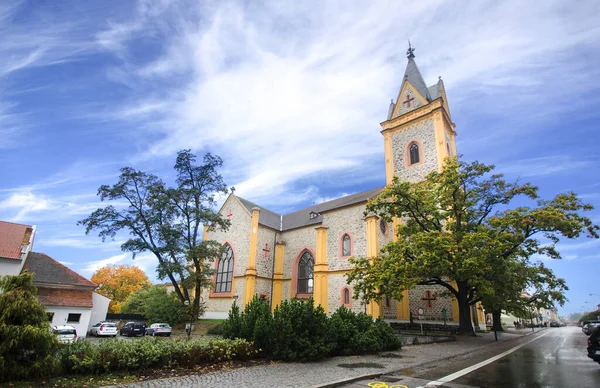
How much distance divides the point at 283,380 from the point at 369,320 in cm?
767

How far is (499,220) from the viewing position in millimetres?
18484

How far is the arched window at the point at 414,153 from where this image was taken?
29.6 m

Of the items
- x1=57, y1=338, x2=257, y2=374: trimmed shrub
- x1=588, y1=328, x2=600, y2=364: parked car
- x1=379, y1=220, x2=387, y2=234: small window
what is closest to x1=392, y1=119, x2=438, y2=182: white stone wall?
x1=379, y1=220, x2=387, y2=234: small window

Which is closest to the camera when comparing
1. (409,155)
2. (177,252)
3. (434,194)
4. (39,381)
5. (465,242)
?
(39,381)

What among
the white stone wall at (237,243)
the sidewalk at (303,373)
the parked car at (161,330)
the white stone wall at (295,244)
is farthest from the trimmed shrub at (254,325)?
the white stone wall at (295,244)

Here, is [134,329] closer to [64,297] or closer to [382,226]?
[64,297]

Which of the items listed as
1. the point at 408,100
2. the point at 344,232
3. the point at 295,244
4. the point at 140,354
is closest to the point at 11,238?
the point at 295,244

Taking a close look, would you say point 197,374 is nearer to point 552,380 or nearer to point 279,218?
point 552,380

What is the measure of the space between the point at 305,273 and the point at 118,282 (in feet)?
124

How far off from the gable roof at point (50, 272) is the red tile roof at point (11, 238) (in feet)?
3.75

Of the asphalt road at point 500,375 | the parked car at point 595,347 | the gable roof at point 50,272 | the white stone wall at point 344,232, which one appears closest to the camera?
the asphalt road at point 500,375

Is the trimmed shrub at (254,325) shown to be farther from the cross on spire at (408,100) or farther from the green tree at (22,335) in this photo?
the cross on spire at (408,100)

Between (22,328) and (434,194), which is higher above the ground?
(434,194)

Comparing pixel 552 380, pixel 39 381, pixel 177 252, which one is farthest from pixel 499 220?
pixel 177 252
